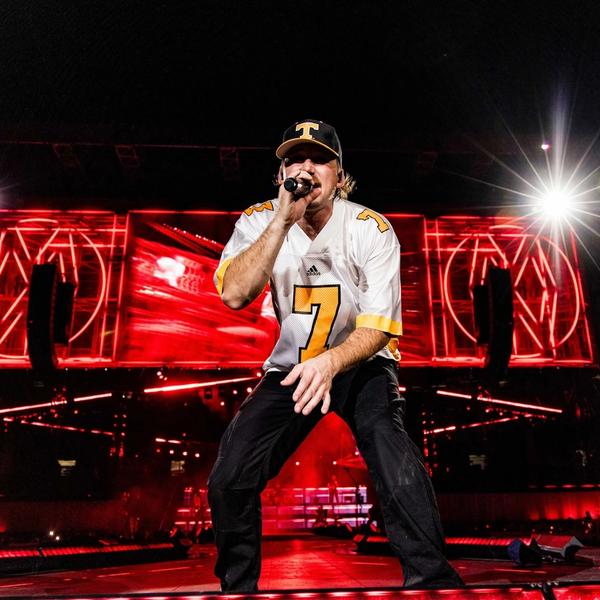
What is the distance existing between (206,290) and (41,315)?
355 cm

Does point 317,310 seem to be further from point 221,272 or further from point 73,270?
point 73,270

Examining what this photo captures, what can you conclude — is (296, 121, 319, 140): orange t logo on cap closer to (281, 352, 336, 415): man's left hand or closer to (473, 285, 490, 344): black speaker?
(281, 352, 336, 415): man's left hand

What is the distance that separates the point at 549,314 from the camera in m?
12.0

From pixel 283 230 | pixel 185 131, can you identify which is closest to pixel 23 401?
pixel 185 131

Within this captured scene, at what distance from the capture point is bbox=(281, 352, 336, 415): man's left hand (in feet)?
6.11

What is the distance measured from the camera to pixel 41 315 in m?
9.95

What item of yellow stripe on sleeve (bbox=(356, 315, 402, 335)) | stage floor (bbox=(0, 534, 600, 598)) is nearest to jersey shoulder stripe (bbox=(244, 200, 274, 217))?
yellow stripe on sleeve (bbox=(356, 315, 402, 335))

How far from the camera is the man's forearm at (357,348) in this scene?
2037 mm

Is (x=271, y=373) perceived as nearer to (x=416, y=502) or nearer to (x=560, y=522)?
(x=416, y=502)

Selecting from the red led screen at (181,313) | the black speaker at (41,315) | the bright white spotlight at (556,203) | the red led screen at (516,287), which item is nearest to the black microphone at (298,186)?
the black speaker at (41,315)

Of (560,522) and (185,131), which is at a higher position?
(185,131)

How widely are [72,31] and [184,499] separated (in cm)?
1690

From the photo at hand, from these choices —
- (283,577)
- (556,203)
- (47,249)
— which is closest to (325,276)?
(283,577)

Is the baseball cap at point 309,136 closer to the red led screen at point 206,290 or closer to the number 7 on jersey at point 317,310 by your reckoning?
the number 7 on jersey at point 317,310
